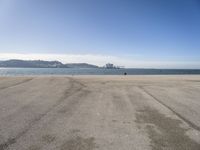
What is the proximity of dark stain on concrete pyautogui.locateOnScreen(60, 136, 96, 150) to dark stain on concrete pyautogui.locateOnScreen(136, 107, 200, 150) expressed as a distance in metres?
1.39

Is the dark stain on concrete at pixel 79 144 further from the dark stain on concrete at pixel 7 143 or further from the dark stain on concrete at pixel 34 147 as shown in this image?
the dark stain on concrete at pixel 7 143

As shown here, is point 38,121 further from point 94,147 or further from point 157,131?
point 157,131

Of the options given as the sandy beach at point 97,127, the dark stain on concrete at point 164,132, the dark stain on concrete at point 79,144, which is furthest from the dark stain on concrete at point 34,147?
the dark stain on concrete at point 164,132

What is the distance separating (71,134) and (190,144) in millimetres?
2858

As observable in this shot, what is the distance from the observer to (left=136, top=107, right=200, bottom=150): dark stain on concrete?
14.6ft

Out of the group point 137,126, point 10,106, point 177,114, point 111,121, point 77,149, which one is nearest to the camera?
point 77,149

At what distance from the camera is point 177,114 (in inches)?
287

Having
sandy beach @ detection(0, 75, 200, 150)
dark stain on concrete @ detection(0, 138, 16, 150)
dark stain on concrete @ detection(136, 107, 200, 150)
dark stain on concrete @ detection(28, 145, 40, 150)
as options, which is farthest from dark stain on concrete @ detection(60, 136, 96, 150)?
dark stain on concrete @ detection(136, 107, 200, 150)

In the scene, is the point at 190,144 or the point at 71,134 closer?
the point at 190,144

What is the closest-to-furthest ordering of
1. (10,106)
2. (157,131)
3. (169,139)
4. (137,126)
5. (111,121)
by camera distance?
1. (169,139)
2. (157,131)
3. (137,126)
4. (111,121)
5. (10,106)

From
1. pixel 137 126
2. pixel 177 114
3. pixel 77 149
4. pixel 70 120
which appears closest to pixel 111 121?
pixel 137 126

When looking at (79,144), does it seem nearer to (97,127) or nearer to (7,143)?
(97,127)

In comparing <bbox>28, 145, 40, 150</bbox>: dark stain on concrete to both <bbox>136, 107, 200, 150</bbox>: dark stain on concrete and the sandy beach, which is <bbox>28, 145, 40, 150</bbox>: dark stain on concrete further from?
<bbox>136, 107, 200, 150</bbox>: dark stain on concrete

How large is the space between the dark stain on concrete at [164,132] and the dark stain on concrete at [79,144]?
1390 millimetres
